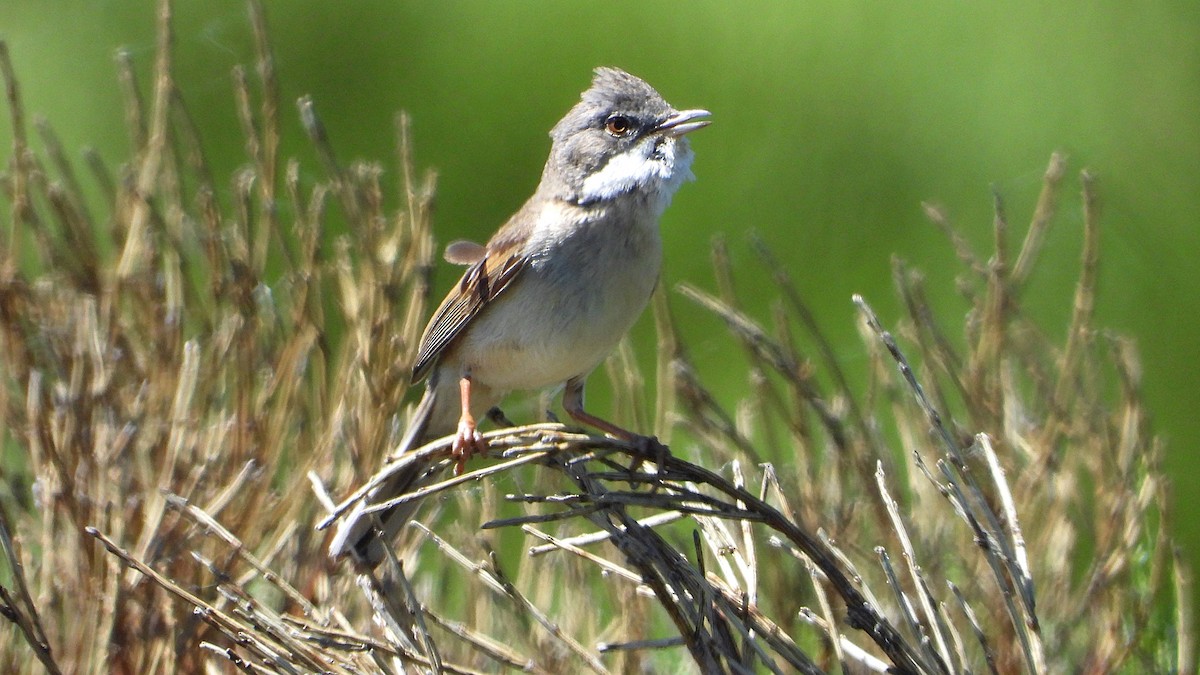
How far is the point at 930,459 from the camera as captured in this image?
2.54 metres

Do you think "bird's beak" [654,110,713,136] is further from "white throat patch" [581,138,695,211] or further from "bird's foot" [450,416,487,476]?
"bird's foot" [450,416,487,476]

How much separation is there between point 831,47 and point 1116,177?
89 centimetres

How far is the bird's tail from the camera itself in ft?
6.82

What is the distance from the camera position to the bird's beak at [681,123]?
8.43 ft

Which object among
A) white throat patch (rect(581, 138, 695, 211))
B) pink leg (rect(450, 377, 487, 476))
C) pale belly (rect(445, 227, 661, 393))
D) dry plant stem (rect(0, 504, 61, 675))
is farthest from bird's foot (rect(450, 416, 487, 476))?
dry plant stem (rect(0, 504, 61, 675))

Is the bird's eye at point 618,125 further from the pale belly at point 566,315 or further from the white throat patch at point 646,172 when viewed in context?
the pale belly at point 566,315

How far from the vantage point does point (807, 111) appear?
4.04m

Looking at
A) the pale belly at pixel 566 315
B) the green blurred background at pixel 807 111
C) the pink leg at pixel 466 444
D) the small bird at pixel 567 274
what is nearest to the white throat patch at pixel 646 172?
the small bird at pixel 567 274

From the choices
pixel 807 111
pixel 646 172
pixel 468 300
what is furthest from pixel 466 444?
pixel 807 111

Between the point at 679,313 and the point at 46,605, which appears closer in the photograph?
the point at 46,605

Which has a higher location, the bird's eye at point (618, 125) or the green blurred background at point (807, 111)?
the bird's eye at point (618, 125)

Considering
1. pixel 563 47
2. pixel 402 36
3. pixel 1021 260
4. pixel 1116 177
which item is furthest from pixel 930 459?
pixel 402 36

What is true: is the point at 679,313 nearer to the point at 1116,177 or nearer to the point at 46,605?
the point at 1116,177

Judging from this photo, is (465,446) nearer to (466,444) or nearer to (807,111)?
(466,444)
